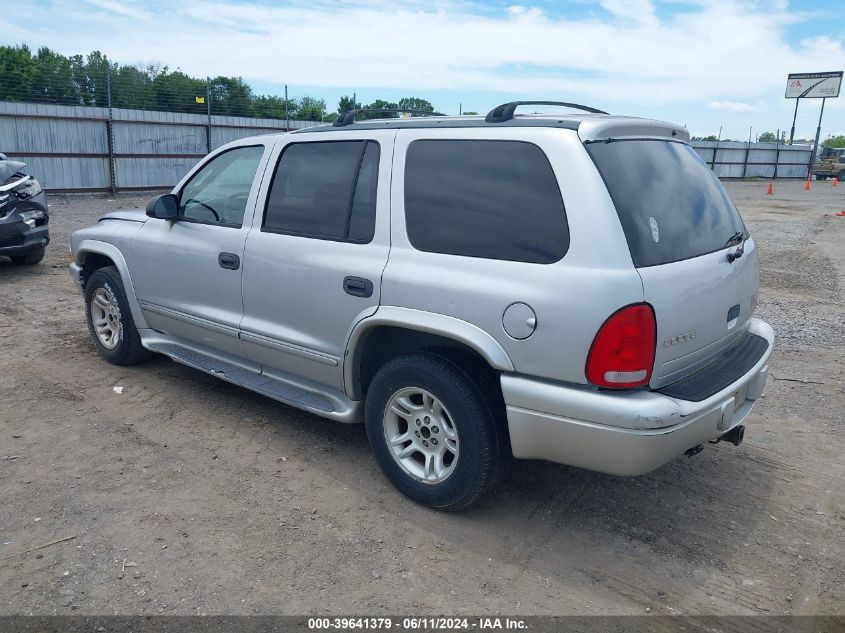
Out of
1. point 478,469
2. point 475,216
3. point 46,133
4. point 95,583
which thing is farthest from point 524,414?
point 46,133

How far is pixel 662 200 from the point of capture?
3258 millimetres

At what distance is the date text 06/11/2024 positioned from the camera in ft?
9.00

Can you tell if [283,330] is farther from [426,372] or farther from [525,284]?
[525,284]

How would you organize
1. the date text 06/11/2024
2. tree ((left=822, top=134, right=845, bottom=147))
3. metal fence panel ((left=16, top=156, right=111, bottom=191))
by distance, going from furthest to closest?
tree ((left=822, top=134, right=845, bottom=147))
metal fence panel ((left=16, top=156, right=111, bottom=191))
the date text 06/11/2024

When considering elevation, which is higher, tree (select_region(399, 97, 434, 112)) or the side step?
tree (select_region(399, 97, 434, 112))

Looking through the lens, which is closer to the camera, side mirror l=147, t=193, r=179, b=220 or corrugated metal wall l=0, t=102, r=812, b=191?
side mirror l=147, t=193, r=179, b=220

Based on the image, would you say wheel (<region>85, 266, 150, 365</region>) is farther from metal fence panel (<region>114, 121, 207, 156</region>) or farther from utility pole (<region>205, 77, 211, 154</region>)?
utility pole (<region>205, 77, 211, 154</region>)

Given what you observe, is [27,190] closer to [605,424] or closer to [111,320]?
[111,320]

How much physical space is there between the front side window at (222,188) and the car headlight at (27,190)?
4970 mm

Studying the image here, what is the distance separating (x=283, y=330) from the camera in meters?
4.07

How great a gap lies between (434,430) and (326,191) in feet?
4.87

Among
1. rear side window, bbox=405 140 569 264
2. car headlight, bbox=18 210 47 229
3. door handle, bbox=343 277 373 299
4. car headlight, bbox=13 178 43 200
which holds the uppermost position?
rear side window, bbox=405 140 569 264

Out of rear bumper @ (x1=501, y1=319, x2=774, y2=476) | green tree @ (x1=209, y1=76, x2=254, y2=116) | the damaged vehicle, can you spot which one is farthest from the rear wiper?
green tree @ (x1=209, y1=76, x2=254, y2=116)

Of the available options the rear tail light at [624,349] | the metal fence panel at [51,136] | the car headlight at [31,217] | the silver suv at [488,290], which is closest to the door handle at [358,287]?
the silver suv at [488,290]
